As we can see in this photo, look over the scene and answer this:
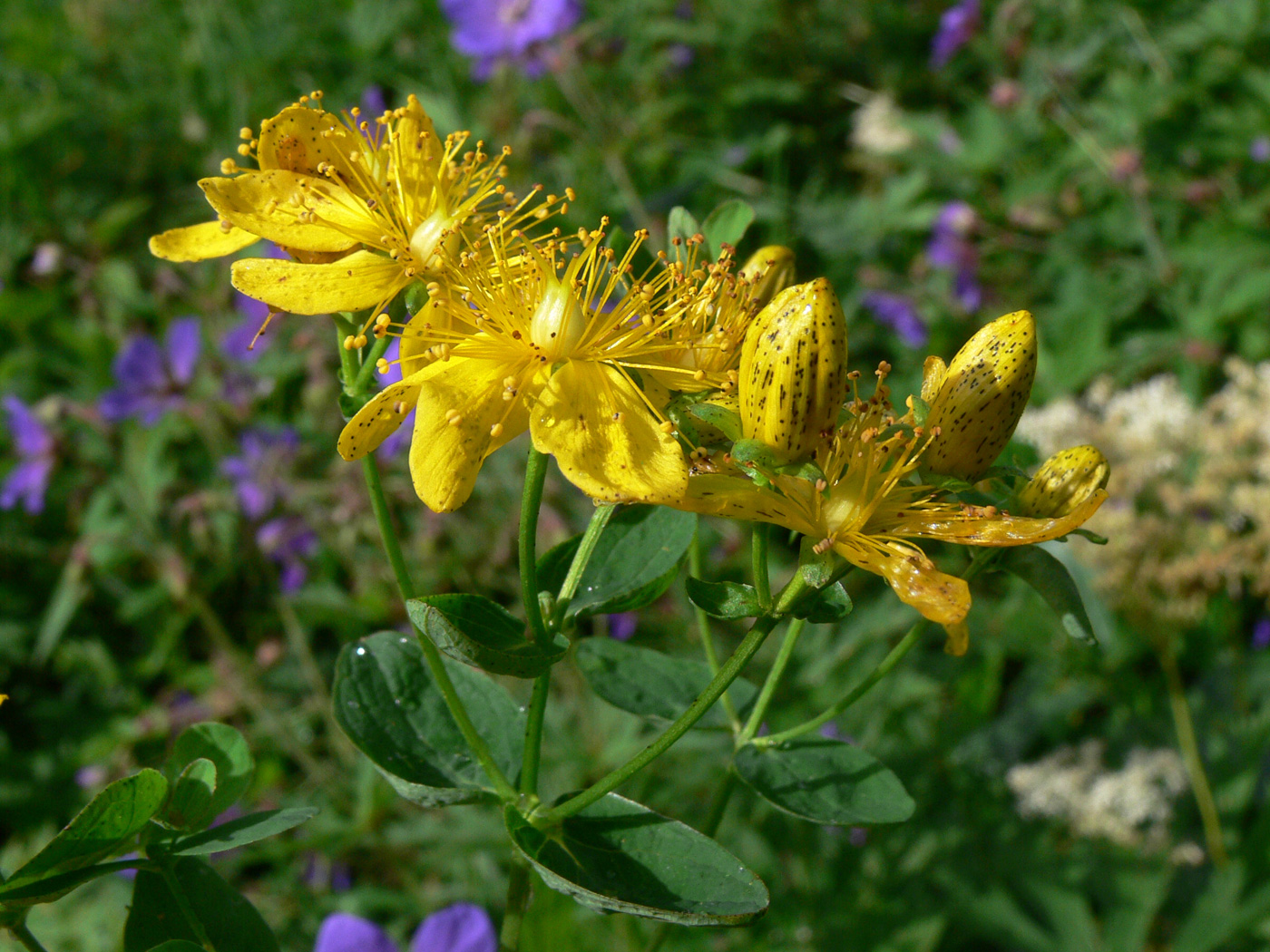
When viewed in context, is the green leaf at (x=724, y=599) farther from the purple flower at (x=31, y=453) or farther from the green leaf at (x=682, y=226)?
the purple flower at (x=31, y=453)

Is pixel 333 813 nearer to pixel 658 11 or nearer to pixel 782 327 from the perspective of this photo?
pixel 782 327

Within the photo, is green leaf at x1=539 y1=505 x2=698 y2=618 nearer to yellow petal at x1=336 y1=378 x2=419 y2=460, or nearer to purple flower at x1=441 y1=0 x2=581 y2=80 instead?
yellow petal at x1=336 y1=378 x2=419 y2=460

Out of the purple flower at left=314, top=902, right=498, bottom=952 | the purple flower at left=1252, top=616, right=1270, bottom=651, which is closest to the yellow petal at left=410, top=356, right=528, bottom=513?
the purple flower at left=314, top=902, right=498, bottom=952

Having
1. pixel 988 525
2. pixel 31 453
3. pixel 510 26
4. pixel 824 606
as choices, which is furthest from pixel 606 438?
pixel 510 26

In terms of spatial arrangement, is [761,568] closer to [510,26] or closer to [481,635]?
[481,635]

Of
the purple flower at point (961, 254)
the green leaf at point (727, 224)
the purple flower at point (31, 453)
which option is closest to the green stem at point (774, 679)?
the green leaf at point (727, 224)

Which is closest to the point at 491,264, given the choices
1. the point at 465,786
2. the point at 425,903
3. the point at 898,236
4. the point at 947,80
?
the point at 465,786
